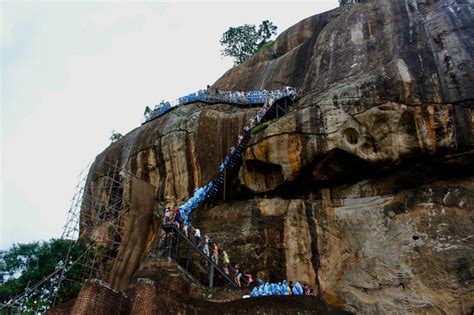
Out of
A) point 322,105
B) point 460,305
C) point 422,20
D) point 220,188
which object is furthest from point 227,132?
point 460,305

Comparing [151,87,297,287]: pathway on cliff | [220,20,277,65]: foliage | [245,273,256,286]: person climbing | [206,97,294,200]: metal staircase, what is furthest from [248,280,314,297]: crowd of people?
[220,20,277,65]: foliage

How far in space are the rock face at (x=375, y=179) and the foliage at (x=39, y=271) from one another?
3791 mm

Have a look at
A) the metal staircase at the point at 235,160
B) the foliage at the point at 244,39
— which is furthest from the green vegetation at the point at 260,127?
the foliage at the point at 244,39

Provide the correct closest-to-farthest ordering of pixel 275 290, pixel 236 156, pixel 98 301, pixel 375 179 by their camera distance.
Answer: pixel 98 301, pixel 275 290, pixel 375 179, pixel 236 156

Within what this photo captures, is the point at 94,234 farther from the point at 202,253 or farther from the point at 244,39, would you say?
the point at 244,39

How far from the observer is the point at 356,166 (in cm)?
2156

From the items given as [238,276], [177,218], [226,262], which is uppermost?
[177,218]

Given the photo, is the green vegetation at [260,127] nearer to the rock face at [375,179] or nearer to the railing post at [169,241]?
the rock face at [375,179]

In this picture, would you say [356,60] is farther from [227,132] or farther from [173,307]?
[173,307]

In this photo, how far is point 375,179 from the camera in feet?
71.7

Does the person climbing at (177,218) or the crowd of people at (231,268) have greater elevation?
the person climbing at (177,218)

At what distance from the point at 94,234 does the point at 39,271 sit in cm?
348

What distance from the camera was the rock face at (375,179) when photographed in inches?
752

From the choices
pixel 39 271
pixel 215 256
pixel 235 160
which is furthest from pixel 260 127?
pixel 39 271
